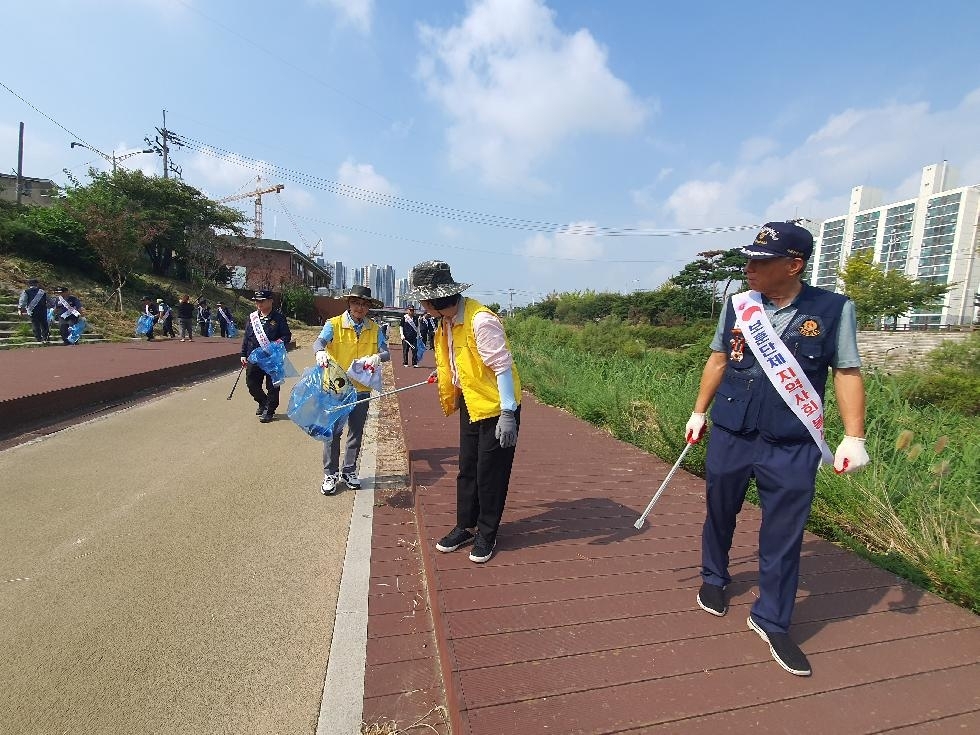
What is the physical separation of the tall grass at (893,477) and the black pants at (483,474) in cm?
226

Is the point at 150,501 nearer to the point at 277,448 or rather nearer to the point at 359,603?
the point at 277,448

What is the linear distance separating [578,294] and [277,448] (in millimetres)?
50318

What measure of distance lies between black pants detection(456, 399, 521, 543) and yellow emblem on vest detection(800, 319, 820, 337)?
54.1 inches

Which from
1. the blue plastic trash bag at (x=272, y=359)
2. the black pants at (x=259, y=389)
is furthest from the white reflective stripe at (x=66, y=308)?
the blue plastic trash bag at (x=272, y=359)

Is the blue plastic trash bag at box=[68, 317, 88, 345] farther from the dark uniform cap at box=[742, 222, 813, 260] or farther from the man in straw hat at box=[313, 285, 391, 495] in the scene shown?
the dark uniform cap at box=[742, 222, 813, 260]

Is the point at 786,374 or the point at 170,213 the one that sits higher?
the point at 170,213

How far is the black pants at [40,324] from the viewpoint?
12.4 m

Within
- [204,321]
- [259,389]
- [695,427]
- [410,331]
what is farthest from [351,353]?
[204,321]

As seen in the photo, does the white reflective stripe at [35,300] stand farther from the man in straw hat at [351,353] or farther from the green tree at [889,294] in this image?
the green tree at [889,294]

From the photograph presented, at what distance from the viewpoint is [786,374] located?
199 cm

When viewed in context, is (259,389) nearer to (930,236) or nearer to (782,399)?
A: (782,399)

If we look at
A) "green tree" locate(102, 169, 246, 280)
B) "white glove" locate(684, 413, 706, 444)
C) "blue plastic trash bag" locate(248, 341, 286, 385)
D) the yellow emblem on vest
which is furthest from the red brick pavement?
"green tree" locate(102, 169, 246, 280)

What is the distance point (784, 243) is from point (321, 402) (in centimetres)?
335

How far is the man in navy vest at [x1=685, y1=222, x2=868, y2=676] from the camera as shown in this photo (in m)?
1.96
